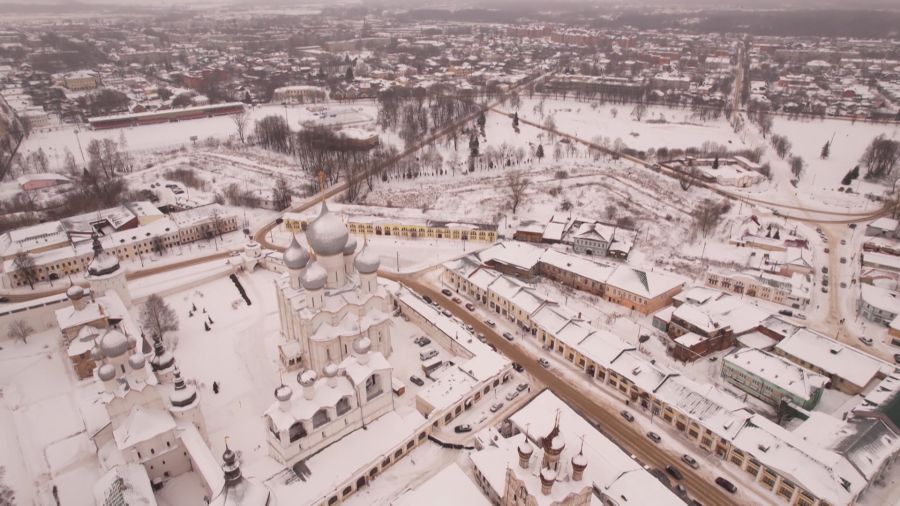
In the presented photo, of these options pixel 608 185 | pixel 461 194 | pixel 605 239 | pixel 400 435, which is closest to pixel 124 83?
pixel 461 194

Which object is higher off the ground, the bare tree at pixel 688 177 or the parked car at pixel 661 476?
the bare tree at pixel 688 177

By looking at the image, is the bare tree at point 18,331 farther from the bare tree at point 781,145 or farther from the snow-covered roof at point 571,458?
the bare tree at point 781,145

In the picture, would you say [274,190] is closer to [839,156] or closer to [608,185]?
[608,185]

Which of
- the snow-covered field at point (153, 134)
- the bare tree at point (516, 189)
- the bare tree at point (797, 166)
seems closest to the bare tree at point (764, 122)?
the bare tree at point (797, 166)

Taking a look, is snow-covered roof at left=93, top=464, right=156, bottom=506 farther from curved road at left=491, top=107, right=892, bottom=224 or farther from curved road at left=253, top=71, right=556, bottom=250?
curved road at left=491, top=107, right=892, bottom=224

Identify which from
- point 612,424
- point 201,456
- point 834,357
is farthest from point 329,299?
point 834,357

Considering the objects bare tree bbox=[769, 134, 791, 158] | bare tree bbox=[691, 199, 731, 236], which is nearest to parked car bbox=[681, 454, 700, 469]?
bare tree bbox=[691, 199, 731, 236]
